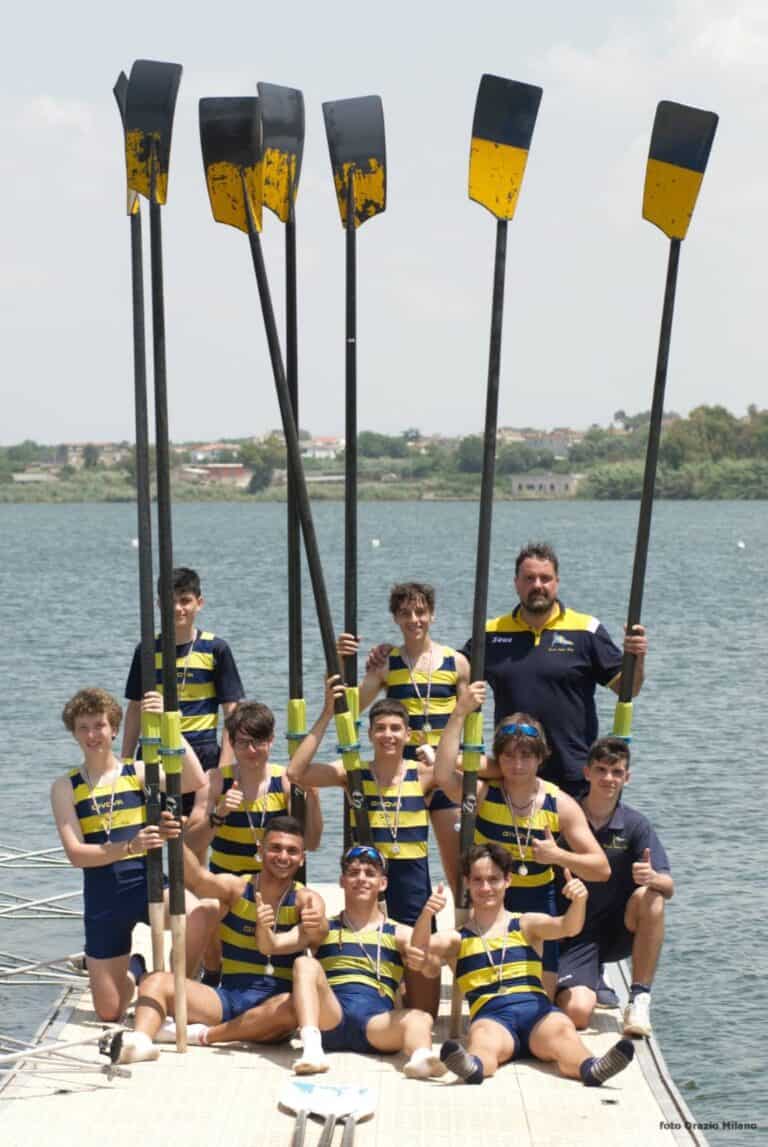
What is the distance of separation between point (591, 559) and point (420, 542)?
53.6 feet

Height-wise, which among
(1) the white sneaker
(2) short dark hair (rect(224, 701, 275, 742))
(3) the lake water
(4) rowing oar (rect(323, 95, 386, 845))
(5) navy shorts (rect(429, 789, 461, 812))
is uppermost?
(4) rowing oar (rect(323, 95, 386, 845))

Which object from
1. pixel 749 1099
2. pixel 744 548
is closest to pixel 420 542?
pixel 744 548

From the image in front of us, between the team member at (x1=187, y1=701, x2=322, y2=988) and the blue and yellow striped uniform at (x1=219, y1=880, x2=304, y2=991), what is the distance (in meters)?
0.28

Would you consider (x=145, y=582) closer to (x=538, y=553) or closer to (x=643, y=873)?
(x=538, y=553)

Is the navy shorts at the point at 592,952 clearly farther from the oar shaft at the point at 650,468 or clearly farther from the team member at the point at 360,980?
the oar shaft at the point at 650,468

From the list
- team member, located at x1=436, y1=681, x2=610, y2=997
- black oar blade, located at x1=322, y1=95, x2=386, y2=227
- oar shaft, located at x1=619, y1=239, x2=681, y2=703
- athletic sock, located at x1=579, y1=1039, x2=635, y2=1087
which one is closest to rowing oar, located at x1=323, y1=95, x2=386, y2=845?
black oar blade, located at x1=322, y1=95, x2=386, y2=227

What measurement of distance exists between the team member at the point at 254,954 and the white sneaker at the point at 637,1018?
131 centimetres

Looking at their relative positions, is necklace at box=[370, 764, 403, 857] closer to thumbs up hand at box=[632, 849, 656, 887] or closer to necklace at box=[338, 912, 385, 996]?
necklace at box=[338, 912, 385, 996]

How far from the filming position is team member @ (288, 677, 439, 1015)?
300 inches

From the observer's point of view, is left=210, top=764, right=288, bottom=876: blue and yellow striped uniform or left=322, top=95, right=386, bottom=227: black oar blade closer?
left=210, top=764, right=288, bottom=876: blue and yellow striped uniform

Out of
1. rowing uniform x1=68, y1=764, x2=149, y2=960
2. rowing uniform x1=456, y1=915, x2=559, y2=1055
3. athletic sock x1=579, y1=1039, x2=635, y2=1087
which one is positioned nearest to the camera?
athletic sock x1=579, y1=1039, x2=635, y2=1087

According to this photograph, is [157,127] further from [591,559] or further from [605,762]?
[591,559]

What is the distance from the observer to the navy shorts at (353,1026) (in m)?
7.14

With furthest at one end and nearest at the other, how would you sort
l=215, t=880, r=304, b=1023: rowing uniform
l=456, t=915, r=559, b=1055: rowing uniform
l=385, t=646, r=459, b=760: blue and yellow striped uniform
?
1. l=385, t=646, r=459, b=760: blue and yellow striped uniform
2. l=215, t=880, r=304, b=1023: rowing uniform
3. l=456, t=915, r=559, b=1055: rowing uniform
